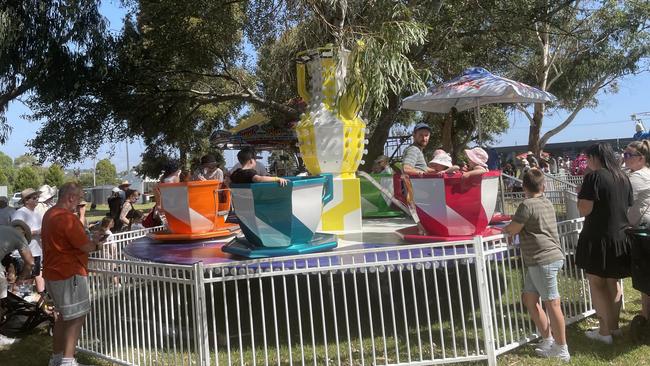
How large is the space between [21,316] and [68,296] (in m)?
1.82

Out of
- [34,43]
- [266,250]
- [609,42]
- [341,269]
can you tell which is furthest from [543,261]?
[609,42]

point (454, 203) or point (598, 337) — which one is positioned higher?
point (454, 203)

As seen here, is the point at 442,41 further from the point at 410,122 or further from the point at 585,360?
the point at 410,122

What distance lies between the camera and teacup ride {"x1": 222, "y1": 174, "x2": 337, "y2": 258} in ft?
14.8

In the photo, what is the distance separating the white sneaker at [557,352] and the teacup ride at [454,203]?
1.17 metres

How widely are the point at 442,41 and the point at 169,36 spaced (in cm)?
658

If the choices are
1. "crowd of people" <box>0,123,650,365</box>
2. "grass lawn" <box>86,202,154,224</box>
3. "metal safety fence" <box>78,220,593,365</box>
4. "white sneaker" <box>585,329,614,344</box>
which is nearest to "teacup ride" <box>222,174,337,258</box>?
"crowd of people" <box>0,123,650,365</box>

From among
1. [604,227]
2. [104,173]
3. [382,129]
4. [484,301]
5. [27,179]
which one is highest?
[104,173]

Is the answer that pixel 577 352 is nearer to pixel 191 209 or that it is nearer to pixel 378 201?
pixel 191 209

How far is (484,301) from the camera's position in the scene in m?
3.75

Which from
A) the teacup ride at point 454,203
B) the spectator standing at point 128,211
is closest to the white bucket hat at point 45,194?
the spectator standing at point 128,211

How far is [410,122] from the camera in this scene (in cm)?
2750

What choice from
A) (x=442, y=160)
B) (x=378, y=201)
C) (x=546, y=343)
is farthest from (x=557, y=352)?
(x=378, y=201)

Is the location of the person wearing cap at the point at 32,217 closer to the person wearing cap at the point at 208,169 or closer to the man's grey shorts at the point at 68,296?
the person wearing cap at the point at 208,169
